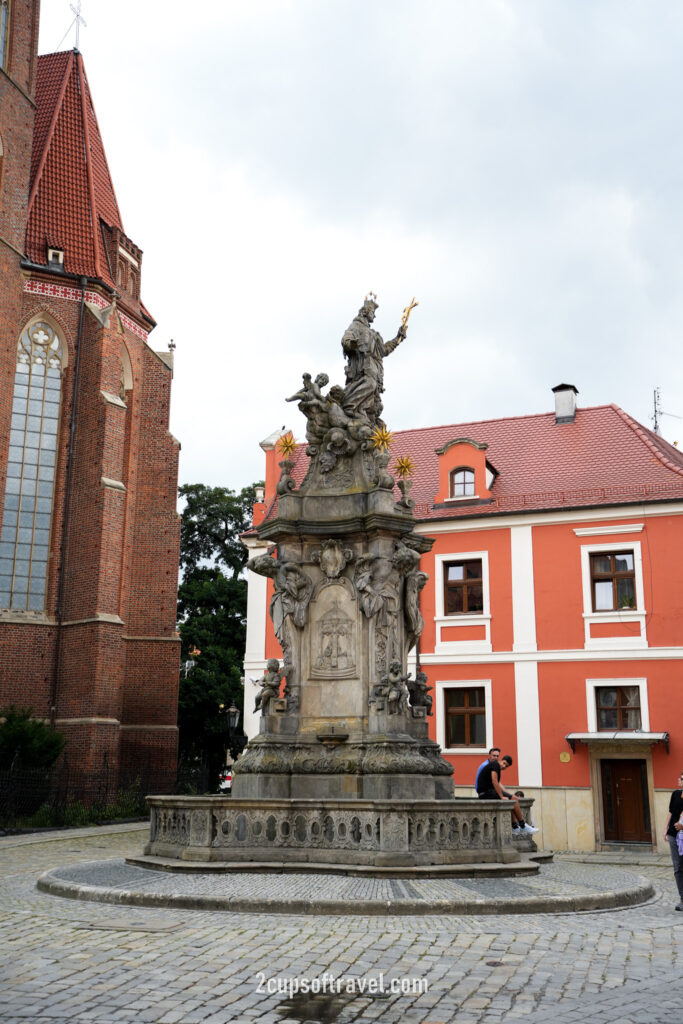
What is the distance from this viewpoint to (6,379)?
28.4 m

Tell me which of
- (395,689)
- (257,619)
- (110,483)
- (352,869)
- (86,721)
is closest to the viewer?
(352,869)

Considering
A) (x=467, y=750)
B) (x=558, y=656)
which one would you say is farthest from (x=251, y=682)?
(x=558, y=656)

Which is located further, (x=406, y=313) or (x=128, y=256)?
(x=128, y=256)

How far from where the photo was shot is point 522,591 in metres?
25.4

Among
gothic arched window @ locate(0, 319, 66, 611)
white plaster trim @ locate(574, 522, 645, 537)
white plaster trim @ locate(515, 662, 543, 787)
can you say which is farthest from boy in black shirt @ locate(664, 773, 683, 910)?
gothic arched window @ locate(0, 319, 66, 611)

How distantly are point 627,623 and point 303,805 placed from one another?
49.1 feet

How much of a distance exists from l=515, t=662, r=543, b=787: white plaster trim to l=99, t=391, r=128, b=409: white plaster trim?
558 inches

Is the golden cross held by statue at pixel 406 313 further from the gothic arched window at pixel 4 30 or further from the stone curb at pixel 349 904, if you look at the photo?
the gothic arched window at pixel 4 30

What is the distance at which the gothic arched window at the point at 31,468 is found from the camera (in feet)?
94.9

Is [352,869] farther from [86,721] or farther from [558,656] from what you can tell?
[86,721]

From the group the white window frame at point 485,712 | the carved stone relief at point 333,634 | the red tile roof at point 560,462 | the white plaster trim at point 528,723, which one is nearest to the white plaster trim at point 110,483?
the red tile roof at point 560,462

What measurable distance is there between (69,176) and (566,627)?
2303 centimetres

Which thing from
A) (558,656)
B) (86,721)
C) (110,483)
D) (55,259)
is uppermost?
(55,259)

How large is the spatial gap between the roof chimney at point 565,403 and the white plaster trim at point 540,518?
509cm
